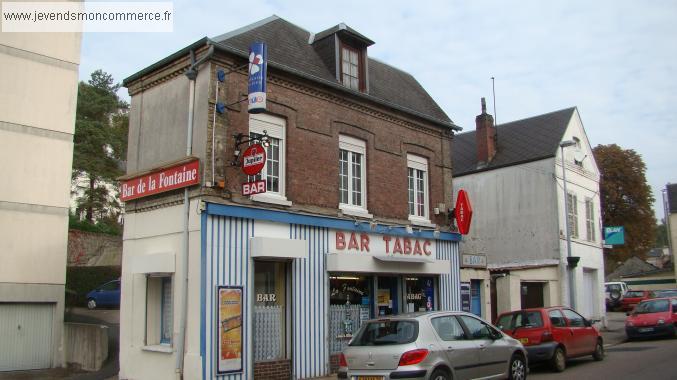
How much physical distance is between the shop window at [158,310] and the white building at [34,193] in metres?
7.01

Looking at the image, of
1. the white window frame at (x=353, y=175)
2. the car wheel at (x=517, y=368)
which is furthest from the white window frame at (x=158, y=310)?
the car wheel at (x=517, y=368)

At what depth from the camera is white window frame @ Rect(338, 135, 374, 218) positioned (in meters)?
15.7

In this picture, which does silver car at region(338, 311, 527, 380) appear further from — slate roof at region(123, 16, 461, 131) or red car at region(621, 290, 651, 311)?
red car at region(621, 290, 651, 311)

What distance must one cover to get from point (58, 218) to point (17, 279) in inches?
90.1

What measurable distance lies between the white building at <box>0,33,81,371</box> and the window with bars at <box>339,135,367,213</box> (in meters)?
9.89

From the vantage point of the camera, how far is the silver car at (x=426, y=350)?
930 cm

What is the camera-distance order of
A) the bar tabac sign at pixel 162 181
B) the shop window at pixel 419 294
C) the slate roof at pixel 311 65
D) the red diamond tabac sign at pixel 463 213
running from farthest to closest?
the red diamond tabac sign at pixel 463 213
the shop window at pixel 419 294
the slate roof at pixel 311 65
the bar tabac sign at pixel 162 181

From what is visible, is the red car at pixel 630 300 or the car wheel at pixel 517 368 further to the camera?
the red car at pixel 630 300

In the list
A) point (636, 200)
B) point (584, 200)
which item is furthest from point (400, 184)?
point (636, 200)

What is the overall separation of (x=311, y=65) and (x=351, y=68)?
5.30ft

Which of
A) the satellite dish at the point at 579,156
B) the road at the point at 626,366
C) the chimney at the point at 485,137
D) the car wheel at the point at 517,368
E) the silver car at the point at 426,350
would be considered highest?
A: the chimney at the point at 485,137

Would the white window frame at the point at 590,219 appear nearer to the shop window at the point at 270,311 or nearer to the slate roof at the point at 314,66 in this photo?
the slate roof at the point at 314,66

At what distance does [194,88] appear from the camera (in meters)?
13.2

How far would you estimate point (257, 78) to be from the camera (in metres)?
12.3
